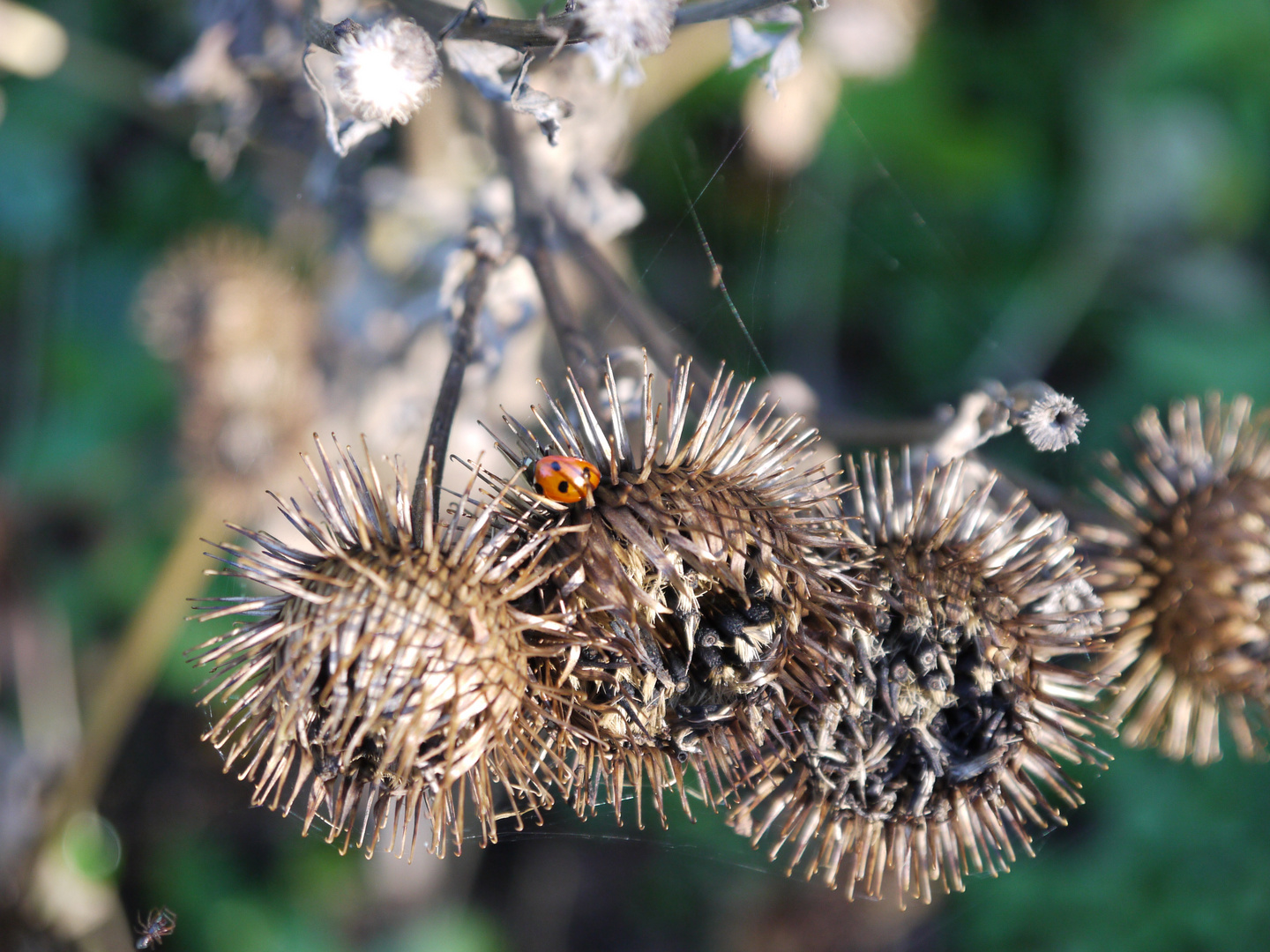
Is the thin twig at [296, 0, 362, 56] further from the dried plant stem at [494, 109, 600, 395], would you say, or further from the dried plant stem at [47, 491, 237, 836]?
the dried plant stem at [47, 491, 237, 836]

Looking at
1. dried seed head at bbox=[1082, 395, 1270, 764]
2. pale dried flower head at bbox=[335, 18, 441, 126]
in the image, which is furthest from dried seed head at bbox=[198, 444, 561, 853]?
dried seed head at bbox=[1082, 395, 1270, 764]

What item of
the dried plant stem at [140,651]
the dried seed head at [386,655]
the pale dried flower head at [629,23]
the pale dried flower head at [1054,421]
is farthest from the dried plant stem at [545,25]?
the dried plant stem at [140,651]

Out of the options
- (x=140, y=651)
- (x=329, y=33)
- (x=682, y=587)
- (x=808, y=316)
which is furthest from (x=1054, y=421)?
(x=140, y=651)

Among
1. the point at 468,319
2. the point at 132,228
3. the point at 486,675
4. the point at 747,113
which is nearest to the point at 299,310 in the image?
the point at 132,228

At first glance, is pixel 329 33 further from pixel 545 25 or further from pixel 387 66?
pixel 545 25

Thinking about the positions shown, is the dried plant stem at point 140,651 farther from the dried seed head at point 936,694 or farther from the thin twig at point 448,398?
the dried seed head at point 936,694

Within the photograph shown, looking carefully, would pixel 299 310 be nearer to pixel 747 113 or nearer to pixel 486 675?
pixel 747 113
